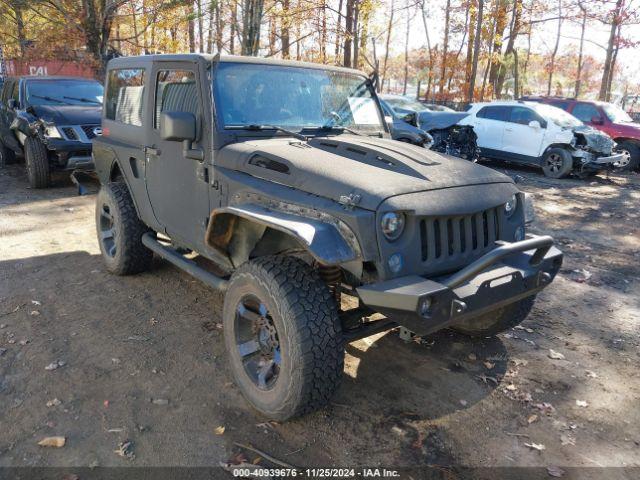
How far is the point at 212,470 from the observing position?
262 centimetres

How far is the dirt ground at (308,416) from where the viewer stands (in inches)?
110

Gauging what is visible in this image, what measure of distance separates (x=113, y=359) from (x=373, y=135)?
2.61m

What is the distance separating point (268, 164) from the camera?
10.6ft

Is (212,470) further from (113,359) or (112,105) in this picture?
(112,105)

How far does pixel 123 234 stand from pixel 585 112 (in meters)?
13.0

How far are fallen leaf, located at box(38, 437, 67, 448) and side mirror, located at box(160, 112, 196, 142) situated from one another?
74.7 inches

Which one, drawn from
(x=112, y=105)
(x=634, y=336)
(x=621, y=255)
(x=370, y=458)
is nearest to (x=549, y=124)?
(x=621, y=255)

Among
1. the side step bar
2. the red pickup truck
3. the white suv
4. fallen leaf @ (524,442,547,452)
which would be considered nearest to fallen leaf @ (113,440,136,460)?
the side step bar

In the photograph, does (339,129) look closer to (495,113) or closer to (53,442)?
(53,442)

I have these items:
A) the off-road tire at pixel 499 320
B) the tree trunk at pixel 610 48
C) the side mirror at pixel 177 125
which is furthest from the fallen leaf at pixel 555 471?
the tree trunk at pixel 610 48

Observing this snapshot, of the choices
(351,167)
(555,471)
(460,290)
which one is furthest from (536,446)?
(351,167)

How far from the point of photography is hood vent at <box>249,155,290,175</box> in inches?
123

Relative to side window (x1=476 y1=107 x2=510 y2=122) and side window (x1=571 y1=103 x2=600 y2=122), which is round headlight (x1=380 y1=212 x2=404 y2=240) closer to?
side window (x1=476 y1=107 x2=510 y2=122)

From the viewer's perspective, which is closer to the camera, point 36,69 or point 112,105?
point 112,105
